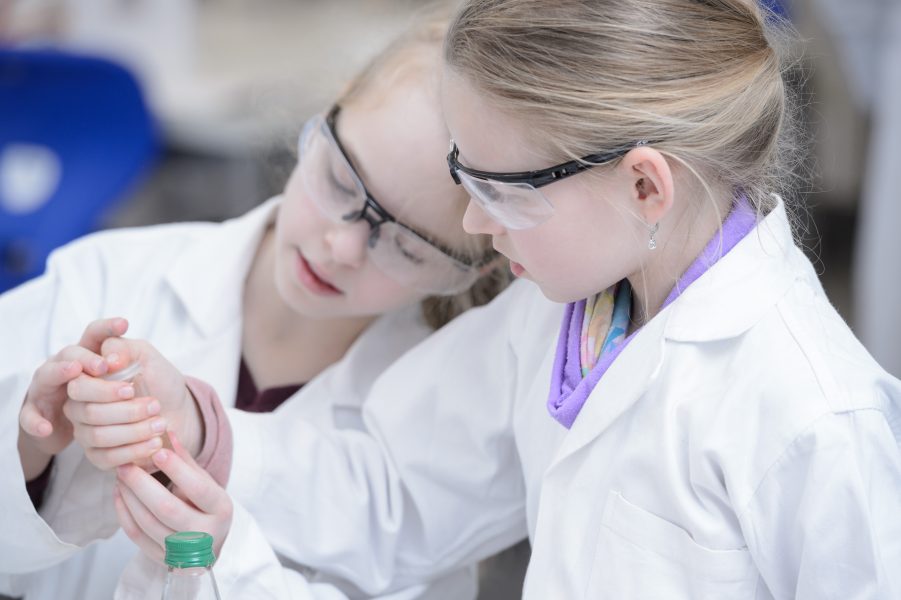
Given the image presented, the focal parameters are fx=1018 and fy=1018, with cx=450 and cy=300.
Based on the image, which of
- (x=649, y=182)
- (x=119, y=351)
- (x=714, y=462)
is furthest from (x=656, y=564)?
(x=119, y=351)

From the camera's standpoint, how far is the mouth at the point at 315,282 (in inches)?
49.6

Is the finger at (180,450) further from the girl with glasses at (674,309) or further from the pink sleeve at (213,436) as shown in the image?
the girl with glasses at (674,309)

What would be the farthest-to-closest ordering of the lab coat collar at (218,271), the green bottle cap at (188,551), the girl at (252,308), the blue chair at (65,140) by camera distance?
1. the blue chair at (65,140)
2. the lab coat collar at (218,271)
3. the girl at (252,308)
4. the green bottle cap at (188,551)

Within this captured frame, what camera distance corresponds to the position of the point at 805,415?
34.0 inches

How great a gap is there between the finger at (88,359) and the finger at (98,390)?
0.01m

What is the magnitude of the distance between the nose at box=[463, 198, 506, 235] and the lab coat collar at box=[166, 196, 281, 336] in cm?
49

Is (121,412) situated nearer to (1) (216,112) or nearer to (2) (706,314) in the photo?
(2) (706,314)

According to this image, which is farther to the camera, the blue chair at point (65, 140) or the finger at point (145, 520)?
the blue chair at point (65, 140)

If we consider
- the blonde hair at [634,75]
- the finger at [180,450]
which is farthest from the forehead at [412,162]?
the finger at [180,450]

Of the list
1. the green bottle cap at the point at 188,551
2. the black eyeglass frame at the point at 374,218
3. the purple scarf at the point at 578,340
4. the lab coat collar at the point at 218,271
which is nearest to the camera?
the green bottle cap at the point at 188,551

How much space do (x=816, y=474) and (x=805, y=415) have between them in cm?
5

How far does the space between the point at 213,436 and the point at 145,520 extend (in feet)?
0.43

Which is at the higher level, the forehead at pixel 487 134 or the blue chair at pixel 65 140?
the forehead at pixel 487 134

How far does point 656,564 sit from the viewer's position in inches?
36.6
